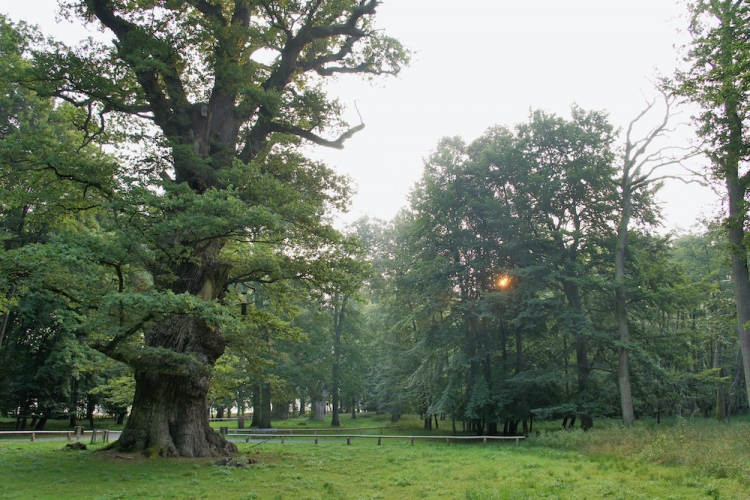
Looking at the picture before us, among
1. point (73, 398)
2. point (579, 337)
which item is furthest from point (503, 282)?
point (73, 398)

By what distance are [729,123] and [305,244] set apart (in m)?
13.8

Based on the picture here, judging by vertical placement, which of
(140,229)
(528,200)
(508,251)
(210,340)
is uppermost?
(528,200)

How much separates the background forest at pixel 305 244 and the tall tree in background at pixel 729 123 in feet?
0.30

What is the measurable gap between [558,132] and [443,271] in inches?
366

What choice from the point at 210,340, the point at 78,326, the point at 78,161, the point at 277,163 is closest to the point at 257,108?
the point at 277,163

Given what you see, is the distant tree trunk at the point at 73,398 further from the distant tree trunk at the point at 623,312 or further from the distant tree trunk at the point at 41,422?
the distant tree trunk at the point at 623,312

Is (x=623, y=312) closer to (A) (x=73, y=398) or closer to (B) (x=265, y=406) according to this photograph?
(B) (x=265, y=406)

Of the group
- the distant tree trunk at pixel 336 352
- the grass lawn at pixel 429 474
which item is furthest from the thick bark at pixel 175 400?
the distant tree trunk at pixel 336 352

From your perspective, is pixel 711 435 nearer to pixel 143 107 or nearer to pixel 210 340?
pixel 210 340

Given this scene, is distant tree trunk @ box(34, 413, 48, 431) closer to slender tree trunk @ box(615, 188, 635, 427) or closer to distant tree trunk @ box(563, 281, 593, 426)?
distant tree trunk @ box(563, 281, 593, 426)

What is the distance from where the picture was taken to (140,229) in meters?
10.4

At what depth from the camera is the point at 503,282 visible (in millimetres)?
24422

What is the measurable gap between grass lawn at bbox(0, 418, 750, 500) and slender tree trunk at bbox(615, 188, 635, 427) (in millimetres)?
4830

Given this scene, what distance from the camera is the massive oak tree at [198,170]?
10.5 m
